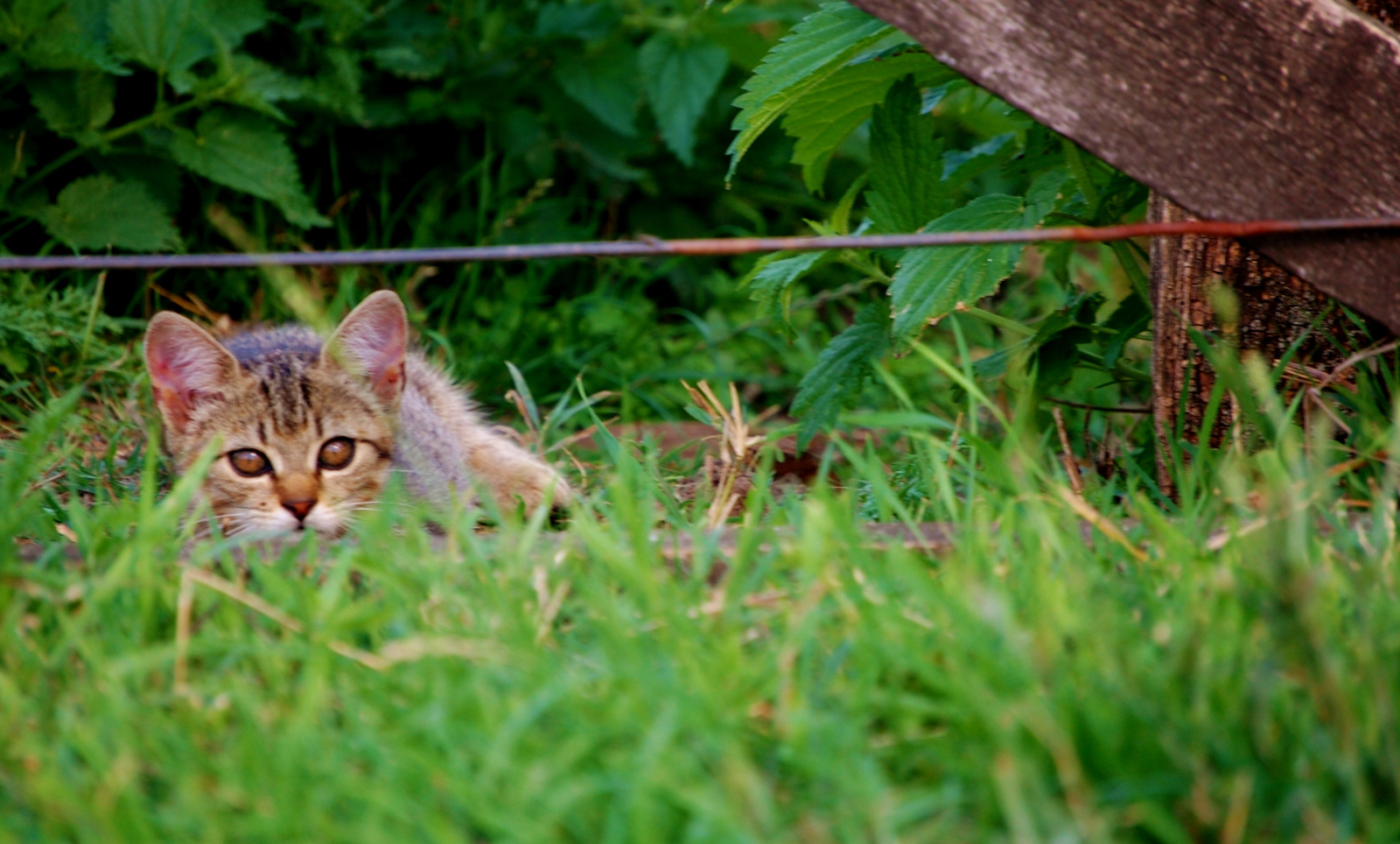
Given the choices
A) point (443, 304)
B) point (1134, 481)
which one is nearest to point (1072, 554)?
point (1134, 481)

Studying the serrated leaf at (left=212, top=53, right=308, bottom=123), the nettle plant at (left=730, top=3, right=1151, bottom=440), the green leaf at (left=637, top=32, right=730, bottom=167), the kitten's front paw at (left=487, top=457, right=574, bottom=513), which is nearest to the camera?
the nettle plant at (left=730, top=3, right=1151, bottom=440)

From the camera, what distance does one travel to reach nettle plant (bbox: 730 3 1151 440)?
2539mm

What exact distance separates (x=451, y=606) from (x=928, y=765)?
0.66 meters

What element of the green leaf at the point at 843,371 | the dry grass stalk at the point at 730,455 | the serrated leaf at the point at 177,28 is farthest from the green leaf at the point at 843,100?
the serrated leaf at the point at 177,28

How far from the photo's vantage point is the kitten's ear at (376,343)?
311cm

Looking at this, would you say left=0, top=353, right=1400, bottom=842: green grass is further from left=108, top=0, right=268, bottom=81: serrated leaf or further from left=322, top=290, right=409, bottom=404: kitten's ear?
left=108, top=0, right=268, bottom=81: serrated leaf

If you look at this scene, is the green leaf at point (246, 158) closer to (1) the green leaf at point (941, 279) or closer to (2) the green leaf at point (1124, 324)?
(1) the green leaf at point (941, 279)

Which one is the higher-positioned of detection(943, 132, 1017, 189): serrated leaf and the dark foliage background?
detection(943, 132, 1017, 189): serrated leaf

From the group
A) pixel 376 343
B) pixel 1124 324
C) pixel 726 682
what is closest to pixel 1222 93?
pixel 1124 324

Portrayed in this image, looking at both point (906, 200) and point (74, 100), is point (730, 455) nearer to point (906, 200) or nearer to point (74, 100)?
point (906, 200)

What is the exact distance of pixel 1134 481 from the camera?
223 centimetres

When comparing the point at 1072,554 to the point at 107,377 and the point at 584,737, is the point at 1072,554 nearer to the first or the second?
the point at 584,737

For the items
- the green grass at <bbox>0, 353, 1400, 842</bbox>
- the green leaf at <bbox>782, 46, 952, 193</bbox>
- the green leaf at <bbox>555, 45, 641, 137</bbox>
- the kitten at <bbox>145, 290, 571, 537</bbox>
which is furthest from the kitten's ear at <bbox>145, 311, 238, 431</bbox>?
the green leaf at <bbox>555, 45, 641, 137</bbox>

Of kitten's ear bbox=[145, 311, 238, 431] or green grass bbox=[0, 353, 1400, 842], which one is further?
kitten's ear bbox=[145, 311, 238, 431]
